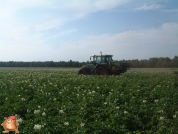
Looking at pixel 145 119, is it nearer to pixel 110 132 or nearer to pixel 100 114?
pixel 100 114

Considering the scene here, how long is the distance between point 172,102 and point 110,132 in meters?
4.80

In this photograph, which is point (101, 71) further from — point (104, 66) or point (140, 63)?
point (140, 63)

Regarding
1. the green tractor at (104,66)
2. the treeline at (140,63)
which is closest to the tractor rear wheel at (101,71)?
the green tractor at (104,66)

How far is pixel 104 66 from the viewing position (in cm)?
2580

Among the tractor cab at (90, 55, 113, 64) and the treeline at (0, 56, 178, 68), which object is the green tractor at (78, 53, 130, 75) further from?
the treeline at (0, 56, 178, 68)

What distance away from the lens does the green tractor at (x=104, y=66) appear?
25409 millimetres

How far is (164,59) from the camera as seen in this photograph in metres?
62.8

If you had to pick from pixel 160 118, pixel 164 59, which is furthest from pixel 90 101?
pixel 164 59

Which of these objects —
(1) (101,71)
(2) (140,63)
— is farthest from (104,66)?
(2) (140,63)

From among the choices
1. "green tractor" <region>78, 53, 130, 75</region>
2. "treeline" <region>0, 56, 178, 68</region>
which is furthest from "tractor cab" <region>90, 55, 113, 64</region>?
"treeline" <region>0, 56, 178, 68</region>

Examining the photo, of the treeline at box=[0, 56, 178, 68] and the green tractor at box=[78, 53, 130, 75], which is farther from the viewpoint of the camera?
the treeline at box=[0, 56, 178, 68]

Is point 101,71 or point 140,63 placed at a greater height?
point 140,63

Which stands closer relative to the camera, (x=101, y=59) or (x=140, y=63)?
(x=101, y=59)

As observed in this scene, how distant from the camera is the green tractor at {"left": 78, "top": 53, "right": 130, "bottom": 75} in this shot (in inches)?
1000
